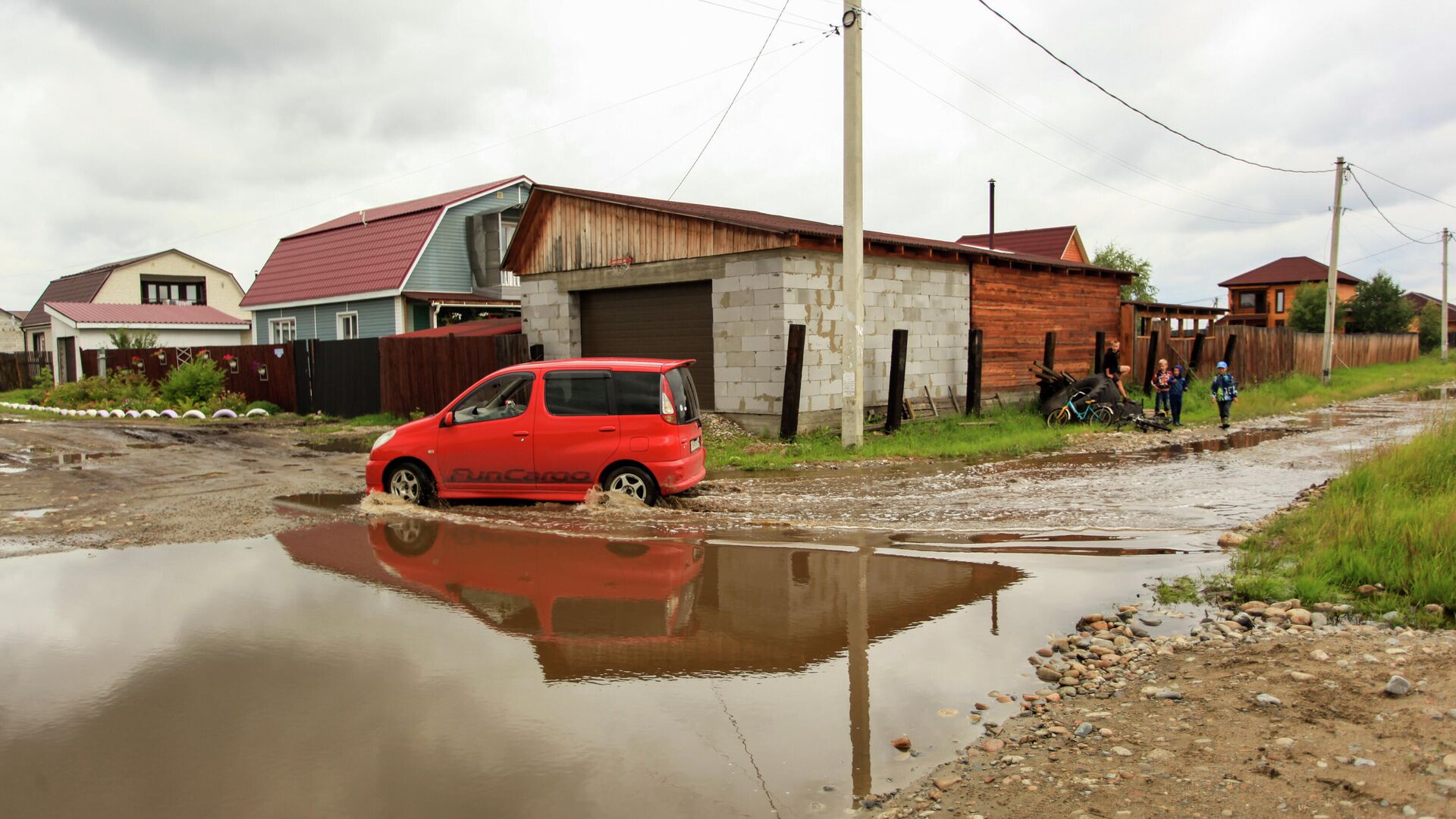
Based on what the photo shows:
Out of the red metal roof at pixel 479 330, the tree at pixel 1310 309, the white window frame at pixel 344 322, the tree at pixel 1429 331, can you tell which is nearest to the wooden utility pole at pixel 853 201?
the red metal roof at pixel 479 330

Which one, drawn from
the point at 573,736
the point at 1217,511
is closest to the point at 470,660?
the point at 573,736

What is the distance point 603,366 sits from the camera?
33.7 feet

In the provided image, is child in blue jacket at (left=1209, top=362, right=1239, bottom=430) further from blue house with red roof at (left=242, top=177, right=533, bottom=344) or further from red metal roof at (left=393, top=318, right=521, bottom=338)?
blue house with red roof at (left=242, top=177, right=533, bottom=344)

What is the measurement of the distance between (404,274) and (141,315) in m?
20.3

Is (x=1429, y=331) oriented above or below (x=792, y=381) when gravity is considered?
above

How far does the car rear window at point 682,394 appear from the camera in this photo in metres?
10.3

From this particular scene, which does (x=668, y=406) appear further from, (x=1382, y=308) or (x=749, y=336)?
(x=1382, y=308)

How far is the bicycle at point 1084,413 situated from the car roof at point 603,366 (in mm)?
11155

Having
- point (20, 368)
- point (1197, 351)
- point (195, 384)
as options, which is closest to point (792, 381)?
point (1197, 351)

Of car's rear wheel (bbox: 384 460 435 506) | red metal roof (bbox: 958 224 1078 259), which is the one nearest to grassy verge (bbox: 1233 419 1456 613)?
car's rear wheel (bbox: 384 460 435 506)

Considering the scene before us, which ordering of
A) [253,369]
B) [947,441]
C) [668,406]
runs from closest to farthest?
1. [668,406]
2. [947,441]
3. [253,369]

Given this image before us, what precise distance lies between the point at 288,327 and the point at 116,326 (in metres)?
11.3

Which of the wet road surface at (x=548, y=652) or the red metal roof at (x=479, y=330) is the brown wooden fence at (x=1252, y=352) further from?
the wet road surface at (x=548, y=652)

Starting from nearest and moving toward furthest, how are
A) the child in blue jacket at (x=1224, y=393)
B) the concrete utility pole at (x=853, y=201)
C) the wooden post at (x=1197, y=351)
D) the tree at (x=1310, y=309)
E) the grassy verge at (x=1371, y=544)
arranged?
1. the grassy verge at (x=1371, y=544)
2. the concrete utility pole at (x=853, y=201)
3. the child in blue jacket at (x=1224, y=393)
4. the wooden post at (x=1197, y=351)
5. the tree at (x=1310, y=309)
